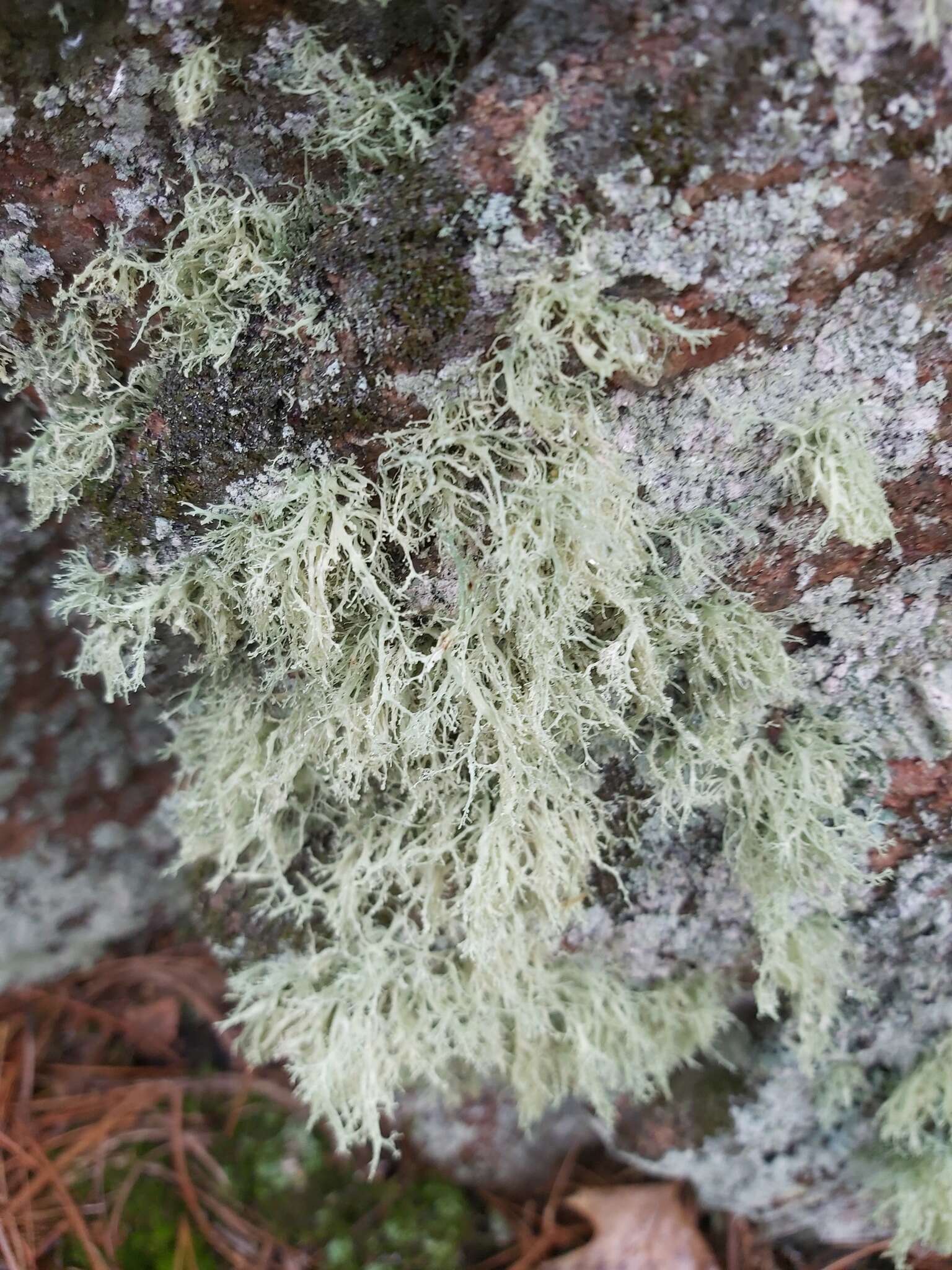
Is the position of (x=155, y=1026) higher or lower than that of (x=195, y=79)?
lower

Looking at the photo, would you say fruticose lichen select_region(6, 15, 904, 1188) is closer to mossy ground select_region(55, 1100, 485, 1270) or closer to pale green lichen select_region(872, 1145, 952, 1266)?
pale green lichen select_region(872, 1145, 952, 1266)

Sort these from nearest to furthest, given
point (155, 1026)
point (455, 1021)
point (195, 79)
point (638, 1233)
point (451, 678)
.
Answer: point (195, 79), point (451, 678), point (455, 1021), point (638, 1233), point (155, 1026)

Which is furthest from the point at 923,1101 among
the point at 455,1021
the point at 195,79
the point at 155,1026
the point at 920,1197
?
the point at 195,79

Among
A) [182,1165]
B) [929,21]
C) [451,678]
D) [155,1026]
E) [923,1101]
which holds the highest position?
[929,21]

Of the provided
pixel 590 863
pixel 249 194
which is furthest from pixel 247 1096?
pixel 249 194

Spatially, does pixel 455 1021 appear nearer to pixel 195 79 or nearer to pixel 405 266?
pixel 405 266

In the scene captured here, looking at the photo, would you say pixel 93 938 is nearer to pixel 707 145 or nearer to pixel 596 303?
pixel 596 303

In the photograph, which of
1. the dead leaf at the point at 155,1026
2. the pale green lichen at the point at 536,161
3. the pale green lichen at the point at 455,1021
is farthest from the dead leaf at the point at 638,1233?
the pale green lichen at the point at 536,161
